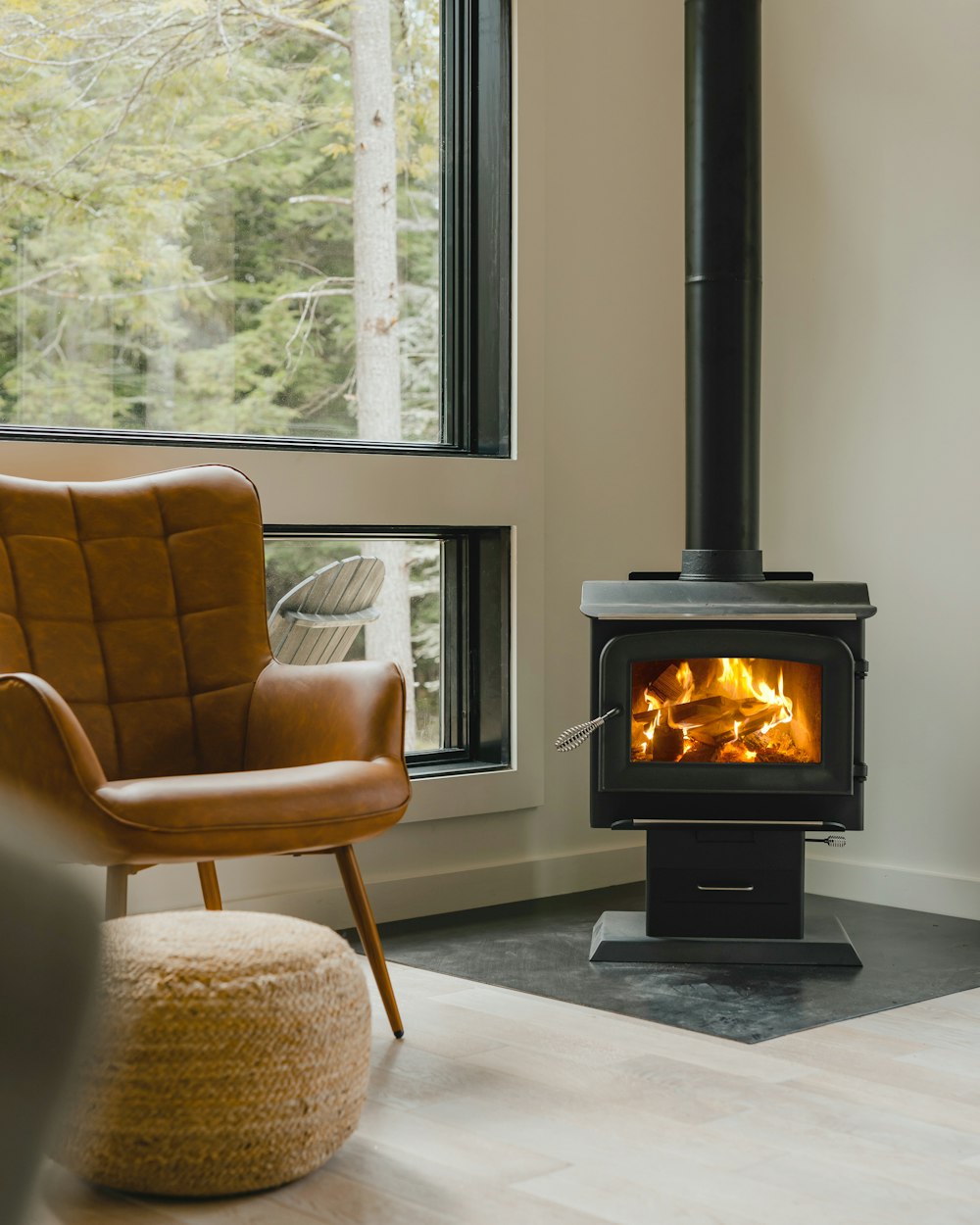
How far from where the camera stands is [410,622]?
385 centimetres

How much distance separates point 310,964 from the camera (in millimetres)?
2041

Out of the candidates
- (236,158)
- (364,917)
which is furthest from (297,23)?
(364,917)

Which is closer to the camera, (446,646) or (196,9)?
(196,9)

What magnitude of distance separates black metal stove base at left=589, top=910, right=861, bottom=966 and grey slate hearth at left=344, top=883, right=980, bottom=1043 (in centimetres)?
2

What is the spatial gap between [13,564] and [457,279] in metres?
1.56

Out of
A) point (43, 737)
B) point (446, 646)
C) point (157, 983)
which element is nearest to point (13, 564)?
point (43, 737)

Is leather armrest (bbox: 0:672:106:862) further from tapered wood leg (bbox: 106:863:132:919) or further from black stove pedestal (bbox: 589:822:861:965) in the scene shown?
black stove pedestal (bbox: 589:822:861:965)

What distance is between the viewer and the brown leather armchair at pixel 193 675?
246 cm

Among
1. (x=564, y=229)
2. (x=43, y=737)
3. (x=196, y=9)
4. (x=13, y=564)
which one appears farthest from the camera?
(x=564, y=229)

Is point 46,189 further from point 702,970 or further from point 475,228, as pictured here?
point 702,970

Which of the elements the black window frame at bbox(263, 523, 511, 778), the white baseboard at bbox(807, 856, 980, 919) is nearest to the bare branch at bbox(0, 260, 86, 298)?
the black window frame at bbox(263, 523, 511, 778)

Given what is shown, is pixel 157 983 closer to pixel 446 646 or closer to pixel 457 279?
pixel 446 646

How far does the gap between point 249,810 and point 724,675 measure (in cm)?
125

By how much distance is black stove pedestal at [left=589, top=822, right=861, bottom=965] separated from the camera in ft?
10.6
